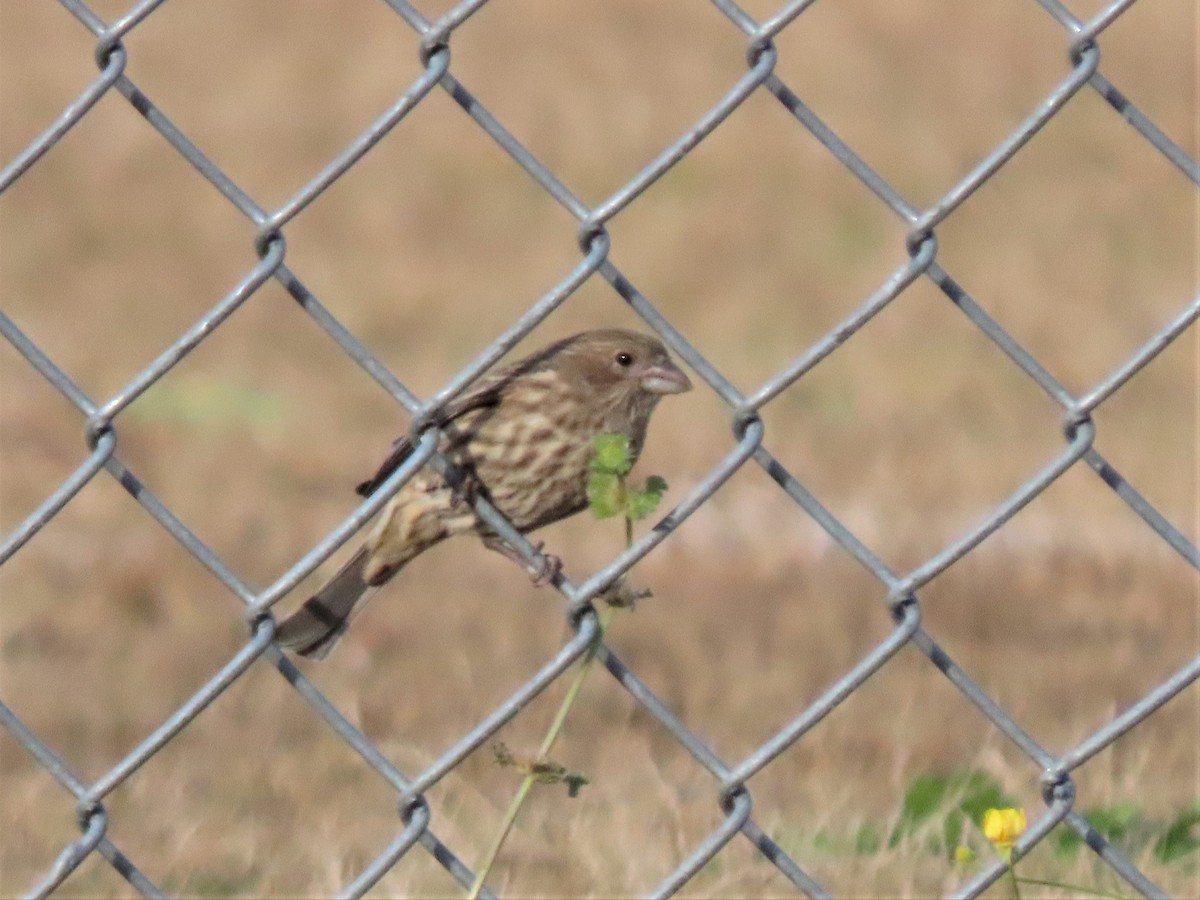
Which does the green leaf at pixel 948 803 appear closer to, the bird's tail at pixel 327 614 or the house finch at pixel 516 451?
the house finch at pixel 516 451

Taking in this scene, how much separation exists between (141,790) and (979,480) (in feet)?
10.2

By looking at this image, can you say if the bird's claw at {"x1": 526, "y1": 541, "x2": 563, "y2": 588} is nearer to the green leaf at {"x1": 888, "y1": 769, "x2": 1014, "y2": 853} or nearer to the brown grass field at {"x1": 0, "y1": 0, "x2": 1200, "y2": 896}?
the brown grass field at {"x1": 0, "y1": 0, "x2": 1200, "y2": 896}

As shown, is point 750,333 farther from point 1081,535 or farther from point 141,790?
point 141,790

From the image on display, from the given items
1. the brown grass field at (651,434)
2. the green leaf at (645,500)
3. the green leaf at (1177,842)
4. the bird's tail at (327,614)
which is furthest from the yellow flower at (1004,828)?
the bird's tail at (327,614)

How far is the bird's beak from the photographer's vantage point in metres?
3.73

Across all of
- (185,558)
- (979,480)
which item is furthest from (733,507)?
(185,558)

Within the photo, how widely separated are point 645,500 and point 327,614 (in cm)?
127

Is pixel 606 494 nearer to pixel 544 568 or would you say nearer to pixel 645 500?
pixel 645 500

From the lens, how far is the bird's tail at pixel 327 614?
11.5 feet

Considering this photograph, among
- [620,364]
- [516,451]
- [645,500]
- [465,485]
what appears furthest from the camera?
[620,364]

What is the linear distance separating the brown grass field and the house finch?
39 cm

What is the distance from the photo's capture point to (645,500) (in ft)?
8.01

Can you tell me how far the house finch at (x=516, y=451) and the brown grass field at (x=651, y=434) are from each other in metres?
0.39

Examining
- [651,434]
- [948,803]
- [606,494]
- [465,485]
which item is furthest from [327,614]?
[651,434]
